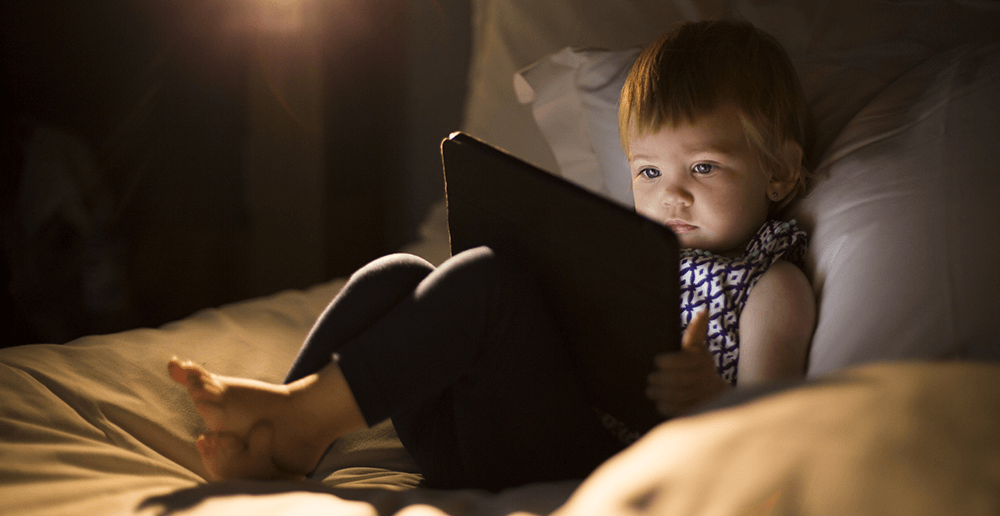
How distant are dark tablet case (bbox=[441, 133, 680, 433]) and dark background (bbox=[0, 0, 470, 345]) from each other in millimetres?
1061

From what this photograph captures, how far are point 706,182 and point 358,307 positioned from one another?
0.41 metres

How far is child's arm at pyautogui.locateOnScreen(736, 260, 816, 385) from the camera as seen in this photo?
23.9 inches

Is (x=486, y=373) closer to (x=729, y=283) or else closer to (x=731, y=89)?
(x=729, y=283)

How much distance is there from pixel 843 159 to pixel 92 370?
0.86m

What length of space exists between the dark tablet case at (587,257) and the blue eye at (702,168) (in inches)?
9.7

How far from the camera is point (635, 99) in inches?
30.8

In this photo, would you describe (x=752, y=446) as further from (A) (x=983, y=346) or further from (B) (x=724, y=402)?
(A) (x=983, y=346)

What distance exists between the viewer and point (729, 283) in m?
0.69

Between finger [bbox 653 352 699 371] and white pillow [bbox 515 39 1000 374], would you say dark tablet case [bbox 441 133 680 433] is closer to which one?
finger [bbox 653 352 699 371]

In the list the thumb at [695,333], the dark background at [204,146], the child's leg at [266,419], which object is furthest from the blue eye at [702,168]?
the dark background at [204,146]

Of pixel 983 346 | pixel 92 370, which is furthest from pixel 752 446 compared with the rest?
pixel 92 370

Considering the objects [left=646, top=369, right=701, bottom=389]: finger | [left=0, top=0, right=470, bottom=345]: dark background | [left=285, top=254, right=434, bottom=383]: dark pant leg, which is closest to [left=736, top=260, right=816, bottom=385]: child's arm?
[left=646, top=369, right=701, bottom=389]: finger

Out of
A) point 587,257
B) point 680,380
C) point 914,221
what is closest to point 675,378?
point 680,380

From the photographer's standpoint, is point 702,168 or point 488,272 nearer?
point 488,272
